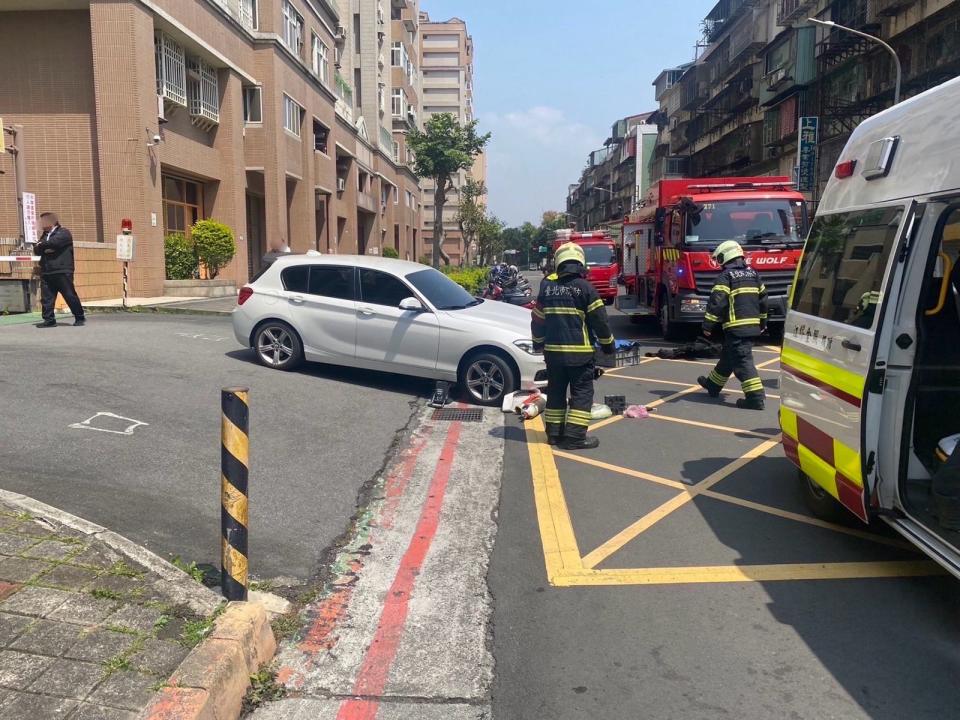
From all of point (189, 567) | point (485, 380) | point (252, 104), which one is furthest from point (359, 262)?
point (252, 104)

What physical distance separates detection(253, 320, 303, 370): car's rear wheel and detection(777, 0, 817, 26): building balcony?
3402 centimetres

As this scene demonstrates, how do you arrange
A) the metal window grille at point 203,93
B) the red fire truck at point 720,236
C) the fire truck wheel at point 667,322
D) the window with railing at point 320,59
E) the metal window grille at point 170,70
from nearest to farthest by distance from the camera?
the red fire truck at point 720,236 < the fire truck wheel at point 667,322 < the metal window grille at point 170,70 < the metal window grille at point 203,93 < the window with railing at point 320,59

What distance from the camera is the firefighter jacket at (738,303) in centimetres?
919

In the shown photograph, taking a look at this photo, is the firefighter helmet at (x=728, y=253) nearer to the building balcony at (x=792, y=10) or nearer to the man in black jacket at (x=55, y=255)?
the man in black jacket at (x=55, y=255)

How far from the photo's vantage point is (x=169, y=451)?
6457 mm

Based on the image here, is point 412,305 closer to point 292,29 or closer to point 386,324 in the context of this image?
point 386,324

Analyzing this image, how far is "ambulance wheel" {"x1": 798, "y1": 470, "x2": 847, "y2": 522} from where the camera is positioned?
5.28m

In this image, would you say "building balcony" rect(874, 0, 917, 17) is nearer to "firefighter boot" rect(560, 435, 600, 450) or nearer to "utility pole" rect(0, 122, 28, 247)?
"firefighter boot" rect(560, 435, 600, 450)

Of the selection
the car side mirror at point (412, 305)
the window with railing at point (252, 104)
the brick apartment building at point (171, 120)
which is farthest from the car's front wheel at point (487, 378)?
the window with railing at point (252, 104)

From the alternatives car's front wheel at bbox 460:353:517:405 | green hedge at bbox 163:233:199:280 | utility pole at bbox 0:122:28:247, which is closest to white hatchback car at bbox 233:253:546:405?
car's front wheel at bbox 460:353:517:405

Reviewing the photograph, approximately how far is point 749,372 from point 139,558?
7034 mm

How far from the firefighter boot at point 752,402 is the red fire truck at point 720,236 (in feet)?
17.8

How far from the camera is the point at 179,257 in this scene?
72.0 feet

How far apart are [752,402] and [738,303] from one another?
1.13 metres
